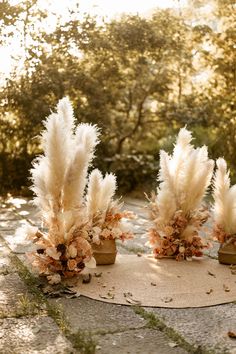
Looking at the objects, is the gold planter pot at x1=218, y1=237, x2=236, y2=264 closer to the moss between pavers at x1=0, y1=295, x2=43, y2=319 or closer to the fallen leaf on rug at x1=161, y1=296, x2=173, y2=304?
the fallen leaf on rug at x1=161, y1=296, x2=173, y2=304

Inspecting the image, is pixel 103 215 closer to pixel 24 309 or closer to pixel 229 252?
pixel 229 252

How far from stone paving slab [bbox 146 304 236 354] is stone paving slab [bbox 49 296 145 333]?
0.14 meters

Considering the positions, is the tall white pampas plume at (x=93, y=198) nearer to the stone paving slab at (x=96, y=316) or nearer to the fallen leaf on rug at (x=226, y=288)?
the stone paving slab at (x=96, y=316)

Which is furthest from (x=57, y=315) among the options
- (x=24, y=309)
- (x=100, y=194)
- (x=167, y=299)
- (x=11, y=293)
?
(x=100, y=194)

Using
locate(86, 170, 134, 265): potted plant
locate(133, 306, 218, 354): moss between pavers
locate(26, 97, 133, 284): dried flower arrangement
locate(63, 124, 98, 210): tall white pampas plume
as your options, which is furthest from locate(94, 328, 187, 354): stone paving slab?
locate(86, 170, 134, 265): potted plant

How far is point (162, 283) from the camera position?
3.14 m

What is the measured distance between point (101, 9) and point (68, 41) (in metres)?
0.78

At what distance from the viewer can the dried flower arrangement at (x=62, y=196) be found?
2.95 metres

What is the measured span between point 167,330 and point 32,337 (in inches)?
22.8

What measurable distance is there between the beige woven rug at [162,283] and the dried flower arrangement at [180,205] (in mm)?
110

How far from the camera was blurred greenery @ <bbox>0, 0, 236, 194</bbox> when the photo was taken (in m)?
8.16

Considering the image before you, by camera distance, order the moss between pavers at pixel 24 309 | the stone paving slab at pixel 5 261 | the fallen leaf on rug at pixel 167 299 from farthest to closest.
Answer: the stone paving slab at pixel 5 261 → the fallen leaf on rug at pixel 167 299 → the moss between pavers at pixel 24 309

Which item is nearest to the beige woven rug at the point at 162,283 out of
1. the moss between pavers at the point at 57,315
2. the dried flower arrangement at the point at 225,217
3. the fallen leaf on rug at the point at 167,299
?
the fallen leaf on rug at the point at 167,299

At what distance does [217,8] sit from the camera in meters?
9.87
